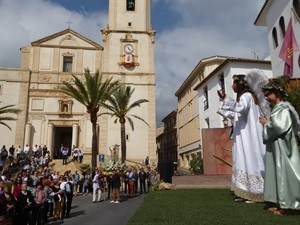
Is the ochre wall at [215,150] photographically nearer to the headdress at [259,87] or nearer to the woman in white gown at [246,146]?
the woman in white gown at [246,146]

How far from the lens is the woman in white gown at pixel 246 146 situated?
566 cm

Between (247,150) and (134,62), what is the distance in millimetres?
28587

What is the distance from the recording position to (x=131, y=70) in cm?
3328

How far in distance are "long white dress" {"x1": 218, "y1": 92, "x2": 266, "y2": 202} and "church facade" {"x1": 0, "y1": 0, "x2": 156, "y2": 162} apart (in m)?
24.7

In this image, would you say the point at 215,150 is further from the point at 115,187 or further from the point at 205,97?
the point at 205,97

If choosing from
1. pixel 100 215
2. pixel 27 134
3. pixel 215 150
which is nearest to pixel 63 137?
pixel 27 134

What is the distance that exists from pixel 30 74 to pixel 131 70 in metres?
11.4

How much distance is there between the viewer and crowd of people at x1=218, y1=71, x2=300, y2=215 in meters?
4.36

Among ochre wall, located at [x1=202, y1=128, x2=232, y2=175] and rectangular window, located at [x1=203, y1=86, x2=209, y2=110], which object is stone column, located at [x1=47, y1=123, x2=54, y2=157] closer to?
rectangular window, located at [x1=203, y1=86, x2=209, y2=110]

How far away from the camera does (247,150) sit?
5.85 m

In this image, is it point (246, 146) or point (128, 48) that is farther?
point (128, 48)

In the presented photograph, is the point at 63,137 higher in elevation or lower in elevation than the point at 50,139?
higher

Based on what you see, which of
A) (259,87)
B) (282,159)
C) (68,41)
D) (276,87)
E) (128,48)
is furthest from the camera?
(128,48)

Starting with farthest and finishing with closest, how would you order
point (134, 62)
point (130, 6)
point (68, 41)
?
point (130, 6) → point (68, 41) → point (134, 62)
